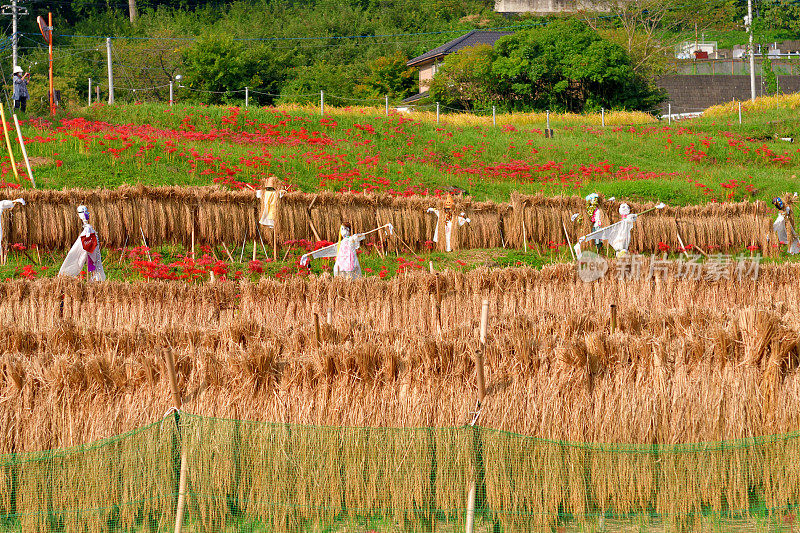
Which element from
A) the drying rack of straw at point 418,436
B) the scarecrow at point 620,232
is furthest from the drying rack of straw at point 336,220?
the drying rack of straw at point 418,436

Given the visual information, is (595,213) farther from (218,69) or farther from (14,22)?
(14,22)

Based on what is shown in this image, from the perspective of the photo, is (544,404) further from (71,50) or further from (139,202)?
(71,50)

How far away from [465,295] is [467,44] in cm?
4112

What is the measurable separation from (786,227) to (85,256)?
47.8ft

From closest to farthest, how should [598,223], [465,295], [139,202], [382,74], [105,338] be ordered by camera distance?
[105,338]
[465,295]
[139,202]
[598,223]
[382,74]

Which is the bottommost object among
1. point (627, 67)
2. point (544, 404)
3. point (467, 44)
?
point (544, 404)

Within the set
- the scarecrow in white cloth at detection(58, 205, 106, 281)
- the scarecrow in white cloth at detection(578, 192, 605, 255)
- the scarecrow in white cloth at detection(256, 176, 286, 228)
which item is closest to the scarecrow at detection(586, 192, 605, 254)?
the scarecrow in white cloth at detection(578, 192, 605, 255)

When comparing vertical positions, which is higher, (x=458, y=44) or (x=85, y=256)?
(x=458, y=44)

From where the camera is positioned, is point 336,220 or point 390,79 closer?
point 336,220

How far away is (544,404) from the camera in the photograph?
22.5ft

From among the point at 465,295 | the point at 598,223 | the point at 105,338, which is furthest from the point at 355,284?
the point at 598,223

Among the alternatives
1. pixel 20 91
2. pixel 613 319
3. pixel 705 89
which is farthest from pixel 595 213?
pixel 705 89

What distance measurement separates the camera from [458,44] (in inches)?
1973

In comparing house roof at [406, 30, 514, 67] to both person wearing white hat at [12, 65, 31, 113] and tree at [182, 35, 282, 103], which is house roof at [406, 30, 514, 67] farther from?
person wearing white hat at [12, 65, 31, 113]
